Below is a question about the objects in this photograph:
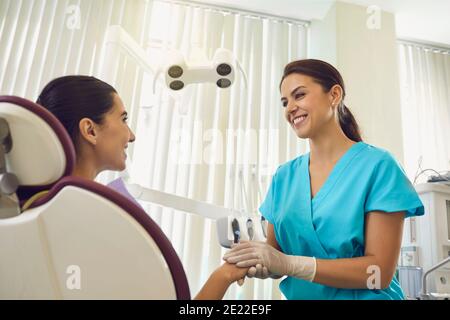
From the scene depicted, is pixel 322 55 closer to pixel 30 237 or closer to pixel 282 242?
pixel 282 242

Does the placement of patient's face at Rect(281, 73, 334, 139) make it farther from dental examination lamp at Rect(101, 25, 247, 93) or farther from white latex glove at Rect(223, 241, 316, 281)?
white latex glove at Rect(223, 241, 316, 281)

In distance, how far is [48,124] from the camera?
58cm

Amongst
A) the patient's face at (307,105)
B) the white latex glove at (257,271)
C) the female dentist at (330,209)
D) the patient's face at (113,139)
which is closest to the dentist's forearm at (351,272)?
the female dentist at (330,209)

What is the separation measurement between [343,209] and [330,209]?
37 mm

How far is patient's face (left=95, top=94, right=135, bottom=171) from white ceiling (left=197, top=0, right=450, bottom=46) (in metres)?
1.60

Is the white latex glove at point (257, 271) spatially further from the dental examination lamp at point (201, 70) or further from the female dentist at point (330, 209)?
the dental examination lamp at point (201, 70)

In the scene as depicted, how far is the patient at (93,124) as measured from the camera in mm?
892

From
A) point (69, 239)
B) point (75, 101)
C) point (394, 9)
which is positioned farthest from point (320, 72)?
point (394, 9)

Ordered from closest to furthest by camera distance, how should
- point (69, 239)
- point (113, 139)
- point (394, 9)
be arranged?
point (69, 239), point (113, 139), point (394, 9)

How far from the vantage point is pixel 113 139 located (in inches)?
38.8

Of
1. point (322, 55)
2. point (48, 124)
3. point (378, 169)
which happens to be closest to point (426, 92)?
point (322, 55)

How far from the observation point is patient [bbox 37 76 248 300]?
0.89 meters

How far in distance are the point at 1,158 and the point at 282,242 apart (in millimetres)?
829

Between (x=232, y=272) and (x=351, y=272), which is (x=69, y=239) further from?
(x=351, y=272)
